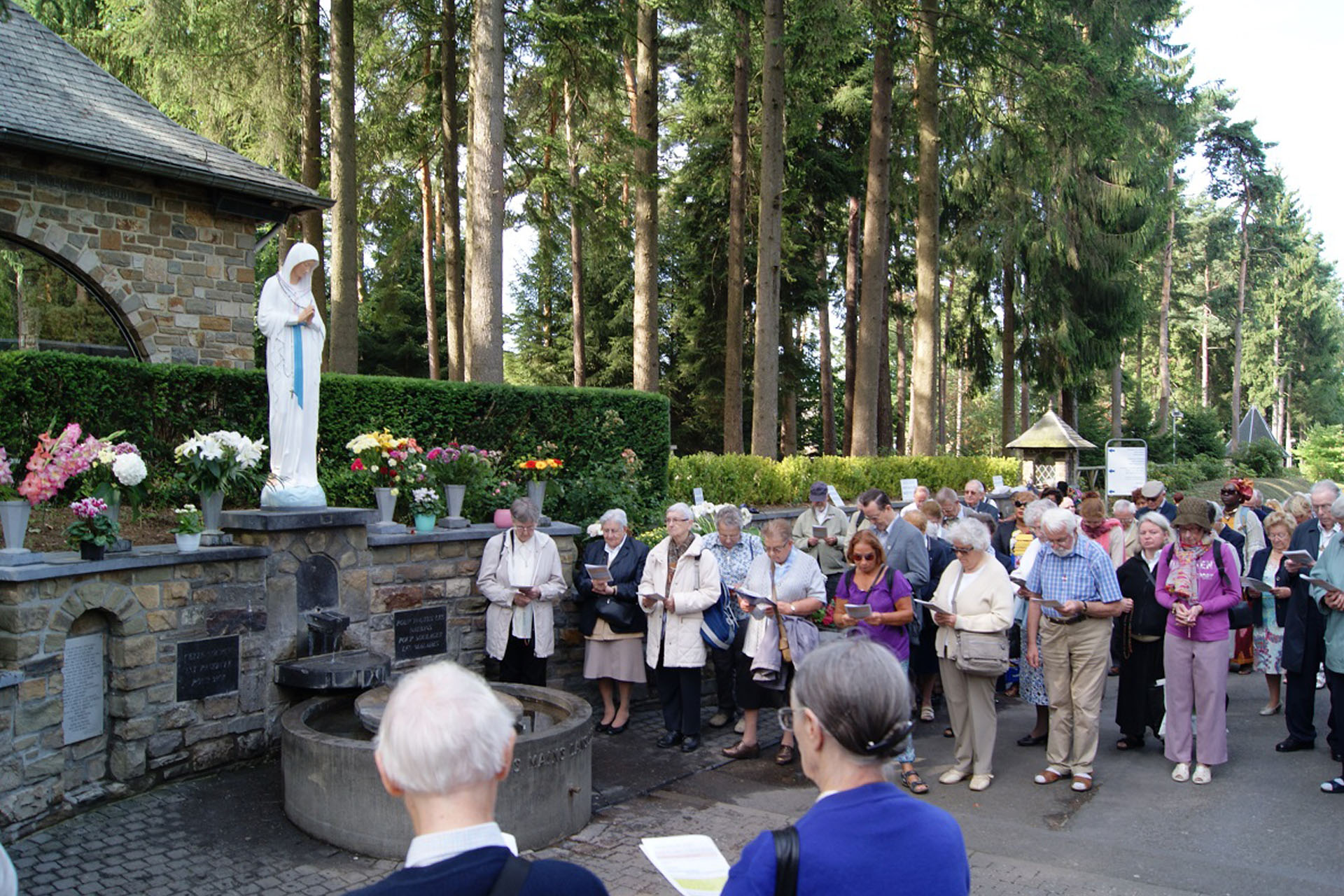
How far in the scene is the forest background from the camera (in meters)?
15.6

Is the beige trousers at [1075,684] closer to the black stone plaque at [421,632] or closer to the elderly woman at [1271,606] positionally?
the elderly woman at [1271,606]

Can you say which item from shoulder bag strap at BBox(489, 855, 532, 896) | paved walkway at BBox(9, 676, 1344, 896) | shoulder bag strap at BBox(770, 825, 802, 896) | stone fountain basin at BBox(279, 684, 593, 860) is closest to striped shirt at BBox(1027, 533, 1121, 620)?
Answer: paved walkway at BBox(9, 676, 1344, 896)

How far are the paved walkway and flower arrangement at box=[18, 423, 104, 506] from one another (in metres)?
1.94

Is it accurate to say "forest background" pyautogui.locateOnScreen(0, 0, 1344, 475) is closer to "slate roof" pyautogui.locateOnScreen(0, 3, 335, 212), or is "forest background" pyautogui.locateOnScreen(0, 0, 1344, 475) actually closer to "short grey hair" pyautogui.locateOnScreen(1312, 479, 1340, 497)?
"slate roof" pyautogui.locateOnScreen(0, 3, 335, 212)

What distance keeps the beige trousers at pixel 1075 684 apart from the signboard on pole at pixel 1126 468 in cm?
1081

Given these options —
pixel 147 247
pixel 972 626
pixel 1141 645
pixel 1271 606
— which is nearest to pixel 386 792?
pixel 972 626

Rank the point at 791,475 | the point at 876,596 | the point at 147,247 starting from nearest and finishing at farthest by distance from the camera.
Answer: the point at 876,596
the point at 147,247
the point at 791,475

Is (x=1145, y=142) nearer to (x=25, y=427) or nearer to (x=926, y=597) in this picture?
(x=926, y=597)

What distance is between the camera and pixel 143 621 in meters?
6.64

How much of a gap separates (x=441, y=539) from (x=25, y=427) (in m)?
3.26

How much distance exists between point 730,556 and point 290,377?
Answer: 12.0ft

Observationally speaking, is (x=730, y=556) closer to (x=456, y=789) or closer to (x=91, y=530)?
(x=91, y=530)

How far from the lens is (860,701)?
7.31ft

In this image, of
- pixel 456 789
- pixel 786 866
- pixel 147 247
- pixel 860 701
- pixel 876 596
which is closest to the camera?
pixel 456 789
